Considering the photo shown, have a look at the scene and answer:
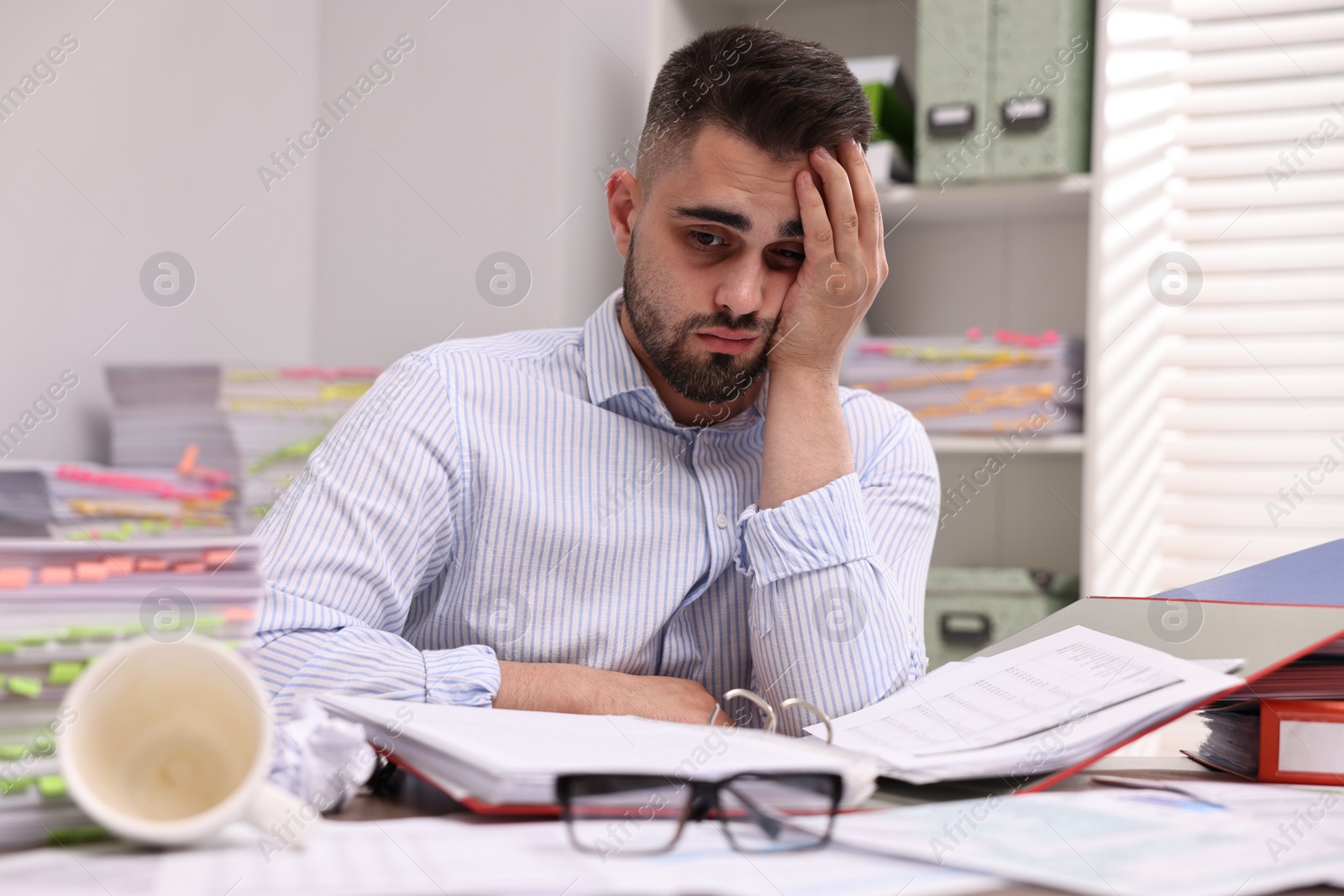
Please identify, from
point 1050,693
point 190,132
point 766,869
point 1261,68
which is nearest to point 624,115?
point 190,132

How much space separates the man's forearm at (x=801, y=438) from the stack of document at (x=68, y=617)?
24.2 inches

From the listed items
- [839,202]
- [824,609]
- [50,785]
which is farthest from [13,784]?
[839,202]

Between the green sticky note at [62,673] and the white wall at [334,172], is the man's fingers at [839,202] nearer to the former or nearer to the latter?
the green sticky note at [62,673]

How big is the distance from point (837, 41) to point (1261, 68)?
81 cm

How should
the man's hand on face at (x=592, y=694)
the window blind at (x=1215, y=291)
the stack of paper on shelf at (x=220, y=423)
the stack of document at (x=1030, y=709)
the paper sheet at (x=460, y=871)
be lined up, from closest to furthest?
the paper sheet at (x=460, y=871) < the stack of document at (x=1030, y=709) < the man's hand on face at (x=592, y=694) < the stack of paper on shelf at (x=220, y=423) < the window blind at (x=1215, y=291)

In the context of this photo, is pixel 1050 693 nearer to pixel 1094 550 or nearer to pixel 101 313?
pixel 1094 550

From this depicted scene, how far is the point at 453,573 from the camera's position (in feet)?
3.62

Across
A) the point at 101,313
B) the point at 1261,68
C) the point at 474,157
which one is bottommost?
the point at 101,313

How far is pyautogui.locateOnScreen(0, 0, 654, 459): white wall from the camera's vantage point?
5.38ft

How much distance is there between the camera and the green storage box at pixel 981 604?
192 cm

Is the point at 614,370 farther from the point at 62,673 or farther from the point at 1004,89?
the point at 1004,89

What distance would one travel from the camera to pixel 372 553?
98 cm

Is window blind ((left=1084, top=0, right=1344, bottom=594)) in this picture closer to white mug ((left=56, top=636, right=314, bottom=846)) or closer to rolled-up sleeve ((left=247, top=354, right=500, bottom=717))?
rolled-up sleeve ((left=247, top=354, right=500, bottom=717))

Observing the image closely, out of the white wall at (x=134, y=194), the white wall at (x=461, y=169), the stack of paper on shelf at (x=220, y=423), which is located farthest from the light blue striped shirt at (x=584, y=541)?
the white wall at (x=461, y=169)
